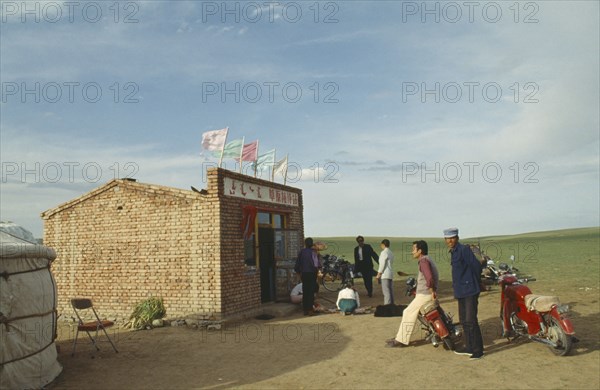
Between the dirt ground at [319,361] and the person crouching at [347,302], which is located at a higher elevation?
the person crouching at [347,302]

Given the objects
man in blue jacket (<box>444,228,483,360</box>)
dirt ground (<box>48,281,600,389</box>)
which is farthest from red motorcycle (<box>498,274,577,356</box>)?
man in blue jacket (<box>444,228,483,360</box>)

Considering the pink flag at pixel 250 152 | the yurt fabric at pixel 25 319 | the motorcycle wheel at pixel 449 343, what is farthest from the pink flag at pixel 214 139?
the motorcycle wheel at pixel 449 343

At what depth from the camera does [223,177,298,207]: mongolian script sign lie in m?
11.5

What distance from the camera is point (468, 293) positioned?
23.6ft

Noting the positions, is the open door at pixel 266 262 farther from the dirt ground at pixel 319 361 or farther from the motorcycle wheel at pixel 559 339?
the motorcycle wheel at pixel 559 339

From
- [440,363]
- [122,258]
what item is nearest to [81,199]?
[122,258]

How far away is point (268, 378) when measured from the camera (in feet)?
21.7

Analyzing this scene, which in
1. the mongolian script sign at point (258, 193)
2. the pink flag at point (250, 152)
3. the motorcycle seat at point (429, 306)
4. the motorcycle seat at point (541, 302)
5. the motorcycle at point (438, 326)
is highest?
the pink flag at point (250, 152)

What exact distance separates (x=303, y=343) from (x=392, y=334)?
1.73 m

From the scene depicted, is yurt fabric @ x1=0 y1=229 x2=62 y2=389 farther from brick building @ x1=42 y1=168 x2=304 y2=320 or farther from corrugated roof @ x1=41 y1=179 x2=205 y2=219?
corrugated roof @ x1=41 y1=179 x2=205 y2=219

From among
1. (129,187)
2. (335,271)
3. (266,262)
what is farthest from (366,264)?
(129,187)

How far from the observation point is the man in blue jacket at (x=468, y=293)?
712cm

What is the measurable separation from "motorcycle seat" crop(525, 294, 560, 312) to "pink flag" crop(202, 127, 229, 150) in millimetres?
8243

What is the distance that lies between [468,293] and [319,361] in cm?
256
